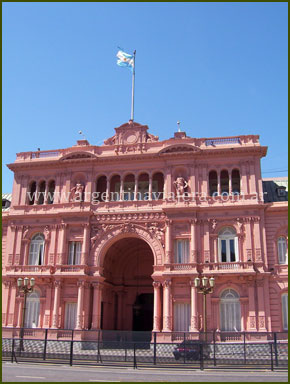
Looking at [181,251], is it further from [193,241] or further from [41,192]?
[41,192]

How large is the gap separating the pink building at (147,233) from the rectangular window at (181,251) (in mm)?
90

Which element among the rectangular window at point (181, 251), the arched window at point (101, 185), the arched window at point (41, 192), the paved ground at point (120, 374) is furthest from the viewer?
the arched window at point (41, 192)

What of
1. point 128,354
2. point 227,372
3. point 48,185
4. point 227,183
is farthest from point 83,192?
point 227,372

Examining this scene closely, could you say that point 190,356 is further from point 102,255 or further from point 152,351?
point 102,255

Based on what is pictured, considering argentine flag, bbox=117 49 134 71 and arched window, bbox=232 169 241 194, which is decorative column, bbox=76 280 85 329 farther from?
argentine flag, bbox=117 49 134 71

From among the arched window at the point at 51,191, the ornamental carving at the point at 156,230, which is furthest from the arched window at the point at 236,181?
the arched window at the point at 51,191

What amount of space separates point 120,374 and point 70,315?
1893cm

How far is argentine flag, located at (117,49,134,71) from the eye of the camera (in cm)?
4366

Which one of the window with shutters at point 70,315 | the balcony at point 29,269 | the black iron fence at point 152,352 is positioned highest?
the balcony at point 29,269

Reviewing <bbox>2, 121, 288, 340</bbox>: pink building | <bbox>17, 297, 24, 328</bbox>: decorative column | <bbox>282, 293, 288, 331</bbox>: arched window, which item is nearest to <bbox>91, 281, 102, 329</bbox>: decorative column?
<bbox>2, 121, 288, 340</bbox>: pink building

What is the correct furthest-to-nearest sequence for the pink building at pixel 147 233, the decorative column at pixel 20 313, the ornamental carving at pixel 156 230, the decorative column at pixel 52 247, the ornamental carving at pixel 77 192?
the ornamental carving at pixel 77 192 < the decorative column at pixel 52 247 < the decorative column at pixel 20 313 < the ornamental carving at pixel 156 230 < the pink building at pixel 147 233

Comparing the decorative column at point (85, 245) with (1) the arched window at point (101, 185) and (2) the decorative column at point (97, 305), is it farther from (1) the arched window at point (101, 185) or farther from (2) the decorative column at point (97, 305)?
(1) the arched window at point (101, 185)

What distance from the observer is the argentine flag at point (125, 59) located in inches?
1719

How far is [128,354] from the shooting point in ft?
79.0
